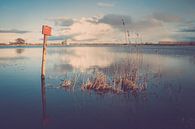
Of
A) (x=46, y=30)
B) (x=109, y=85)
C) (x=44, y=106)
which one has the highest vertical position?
(x=46, y=30)

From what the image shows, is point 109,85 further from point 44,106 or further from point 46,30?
point 46,30

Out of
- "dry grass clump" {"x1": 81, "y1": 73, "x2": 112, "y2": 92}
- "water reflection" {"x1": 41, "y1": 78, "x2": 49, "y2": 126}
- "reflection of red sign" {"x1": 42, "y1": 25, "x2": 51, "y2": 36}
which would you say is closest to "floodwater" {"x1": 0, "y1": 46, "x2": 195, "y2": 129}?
"water reflection" {"x1": 41, "y1": 78, "x2": 49, "y2": 126}

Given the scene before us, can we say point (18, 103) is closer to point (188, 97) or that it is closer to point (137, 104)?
point (137, 104)

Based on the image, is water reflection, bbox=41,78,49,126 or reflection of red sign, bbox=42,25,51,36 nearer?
water reflection, bbox=41,78,49,126

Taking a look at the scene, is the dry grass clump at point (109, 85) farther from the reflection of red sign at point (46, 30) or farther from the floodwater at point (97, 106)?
the reflection of red sign at point (46, 30)

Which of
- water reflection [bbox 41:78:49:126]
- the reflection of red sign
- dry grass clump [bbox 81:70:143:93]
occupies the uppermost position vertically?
the reflection of red sign

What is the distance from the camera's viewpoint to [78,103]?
10.5 meters

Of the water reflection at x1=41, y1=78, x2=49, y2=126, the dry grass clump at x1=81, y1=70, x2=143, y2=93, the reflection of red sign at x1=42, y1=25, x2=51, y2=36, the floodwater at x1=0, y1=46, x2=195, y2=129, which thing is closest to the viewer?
the floodwater at x1=0, y1=46, x2=195, y2=129

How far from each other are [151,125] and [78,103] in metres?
3.78

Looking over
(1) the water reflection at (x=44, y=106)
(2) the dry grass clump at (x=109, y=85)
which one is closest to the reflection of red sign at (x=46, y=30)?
(1) the water reflection at (x=44, y=106)

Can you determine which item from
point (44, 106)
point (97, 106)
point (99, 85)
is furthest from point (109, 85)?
point (44, 106)

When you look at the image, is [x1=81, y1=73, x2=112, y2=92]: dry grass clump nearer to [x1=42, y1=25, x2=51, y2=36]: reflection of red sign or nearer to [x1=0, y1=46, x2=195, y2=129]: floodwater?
[x1=0, y1=46, x2=195, y2=129]: floodwater

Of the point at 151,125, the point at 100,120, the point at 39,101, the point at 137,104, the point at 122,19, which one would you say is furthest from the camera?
the point at 122,19

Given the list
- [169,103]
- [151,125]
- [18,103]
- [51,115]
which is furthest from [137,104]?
[18,103]
